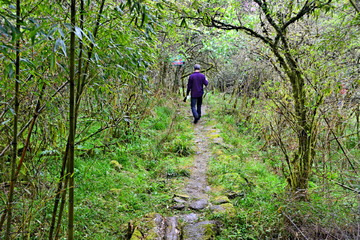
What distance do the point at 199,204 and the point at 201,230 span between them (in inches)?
30.4

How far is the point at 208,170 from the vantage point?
5.15 m

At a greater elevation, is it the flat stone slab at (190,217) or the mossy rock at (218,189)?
the mossy rock at (218,189)

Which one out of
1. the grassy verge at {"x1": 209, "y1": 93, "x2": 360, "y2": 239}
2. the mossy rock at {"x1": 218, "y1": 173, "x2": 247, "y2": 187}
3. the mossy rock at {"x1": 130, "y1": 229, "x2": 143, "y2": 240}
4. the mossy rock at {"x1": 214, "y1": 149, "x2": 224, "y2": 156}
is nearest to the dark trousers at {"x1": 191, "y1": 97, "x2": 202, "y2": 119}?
the mossy rock at {"x1": 214, "y1": 149, "x2": 224, "y2": 156}

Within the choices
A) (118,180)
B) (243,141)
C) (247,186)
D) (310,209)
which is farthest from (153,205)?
(243,141)

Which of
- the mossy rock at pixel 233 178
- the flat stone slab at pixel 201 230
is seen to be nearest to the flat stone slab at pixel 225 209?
the flat stone slab at pixel 201 230

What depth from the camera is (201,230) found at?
3.13 meters

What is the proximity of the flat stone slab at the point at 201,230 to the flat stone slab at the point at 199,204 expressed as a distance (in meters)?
0.46

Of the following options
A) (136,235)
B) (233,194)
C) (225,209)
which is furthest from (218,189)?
(136,235)

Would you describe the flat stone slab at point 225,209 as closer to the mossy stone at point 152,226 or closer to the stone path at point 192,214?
the stone path at point 192,214

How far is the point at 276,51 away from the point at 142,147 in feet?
12.4

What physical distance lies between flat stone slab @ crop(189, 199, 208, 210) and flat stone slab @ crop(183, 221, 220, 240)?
0.46 metres

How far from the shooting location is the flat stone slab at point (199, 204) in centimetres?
382

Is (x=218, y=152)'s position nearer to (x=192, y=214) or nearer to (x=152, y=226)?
(x=192, y=214)

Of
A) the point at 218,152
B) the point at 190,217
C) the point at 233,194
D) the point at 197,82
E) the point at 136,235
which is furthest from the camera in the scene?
the point at 197,82
